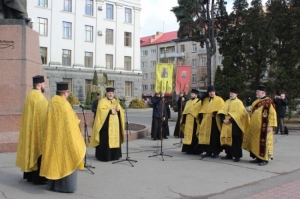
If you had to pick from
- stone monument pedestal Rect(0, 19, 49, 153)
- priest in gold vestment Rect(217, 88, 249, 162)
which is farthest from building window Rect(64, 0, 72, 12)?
priest in gold vestment Rect(217, 88, 249, 162)

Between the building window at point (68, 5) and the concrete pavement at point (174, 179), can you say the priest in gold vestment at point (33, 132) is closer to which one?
the concrete pavement at point (174, 179)

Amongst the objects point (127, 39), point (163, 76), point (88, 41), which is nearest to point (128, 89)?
point (127, 39)

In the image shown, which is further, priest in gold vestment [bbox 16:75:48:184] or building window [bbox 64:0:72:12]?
building window [bbox 64:0:72:12]

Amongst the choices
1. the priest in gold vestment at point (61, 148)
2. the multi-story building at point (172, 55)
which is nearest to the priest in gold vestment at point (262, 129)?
the priest in gold vestment at point (61, 148)

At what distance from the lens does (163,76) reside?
34.6 ft

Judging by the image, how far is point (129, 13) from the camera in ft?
151

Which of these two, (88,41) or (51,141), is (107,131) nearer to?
(51,141)

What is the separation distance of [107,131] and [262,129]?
151 inches

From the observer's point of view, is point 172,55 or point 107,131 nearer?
point 107,131

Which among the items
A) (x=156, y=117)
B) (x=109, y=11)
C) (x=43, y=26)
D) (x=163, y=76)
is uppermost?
(x=109, y=11)

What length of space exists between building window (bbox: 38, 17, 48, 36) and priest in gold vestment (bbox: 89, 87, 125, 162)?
32.6 m

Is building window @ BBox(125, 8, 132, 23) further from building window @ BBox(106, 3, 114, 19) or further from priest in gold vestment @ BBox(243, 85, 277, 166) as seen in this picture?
priest in gold vestment @ BBox(243, 85, 277, 166)

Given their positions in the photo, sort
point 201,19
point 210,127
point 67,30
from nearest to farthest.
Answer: point 210,127, point 201,19, point 67,30

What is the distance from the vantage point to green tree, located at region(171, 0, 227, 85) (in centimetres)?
3083
